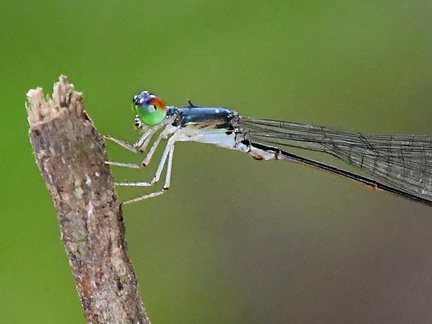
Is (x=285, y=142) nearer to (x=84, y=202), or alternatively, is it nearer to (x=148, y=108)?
(x=148, y=108)

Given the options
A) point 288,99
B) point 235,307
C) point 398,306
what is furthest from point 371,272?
point 288,99

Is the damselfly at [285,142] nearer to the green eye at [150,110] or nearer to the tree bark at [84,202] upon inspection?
the green eye at [150,110]

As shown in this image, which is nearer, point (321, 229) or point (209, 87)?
point (209, 87)

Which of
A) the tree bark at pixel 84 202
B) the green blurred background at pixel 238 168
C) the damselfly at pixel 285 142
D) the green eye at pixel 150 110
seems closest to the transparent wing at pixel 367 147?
→ the damselfly at pixel 285 142

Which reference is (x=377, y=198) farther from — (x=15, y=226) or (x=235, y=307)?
(x=15, y=226)

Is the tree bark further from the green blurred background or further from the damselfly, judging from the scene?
the green blurred background

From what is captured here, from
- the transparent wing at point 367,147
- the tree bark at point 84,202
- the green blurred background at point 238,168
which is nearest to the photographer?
the tree bark at point 84,202

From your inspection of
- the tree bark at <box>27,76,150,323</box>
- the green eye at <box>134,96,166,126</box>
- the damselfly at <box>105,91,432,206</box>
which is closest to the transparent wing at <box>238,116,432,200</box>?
the damselfly at <box>105,91,432,206</box>

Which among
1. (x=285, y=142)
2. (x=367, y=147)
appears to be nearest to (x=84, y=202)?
(x=285, y=142)
